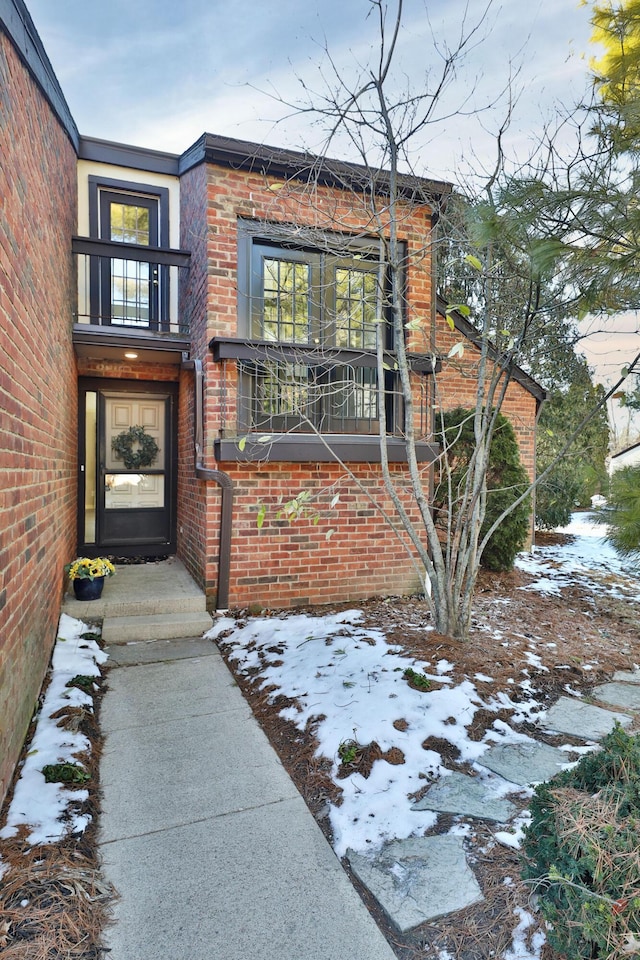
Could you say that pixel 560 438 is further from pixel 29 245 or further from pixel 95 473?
pixel 29 245

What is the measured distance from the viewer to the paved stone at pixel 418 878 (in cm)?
162

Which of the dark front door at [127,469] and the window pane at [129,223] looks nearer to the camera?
the window pane at [129,223]

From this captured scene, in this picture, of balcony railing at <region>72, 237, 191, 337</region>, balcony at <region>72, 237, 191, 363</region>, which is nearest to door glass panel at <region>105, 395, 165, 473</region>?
balcony at <region>72, 237, 191, 363</region>

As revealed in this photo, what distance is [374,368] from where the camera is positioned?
5.20m

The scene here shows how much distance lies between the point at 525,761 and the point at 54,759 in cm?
217

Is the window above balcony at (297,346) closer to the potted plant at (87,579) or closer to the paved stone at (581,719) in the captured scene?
the potted plant at (87,579)

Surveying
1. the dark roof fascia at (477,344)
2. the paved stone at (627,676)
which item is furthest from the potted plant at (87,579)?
the dark roof fascia at (477,344)

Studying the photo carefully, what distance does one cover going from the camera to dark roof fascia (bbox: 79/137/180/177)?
18.6 ft

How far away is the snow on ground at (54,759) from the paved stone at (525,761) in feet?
5.78

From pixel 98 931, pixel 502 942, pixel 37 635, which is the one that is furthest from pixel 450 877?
pixel 37 635

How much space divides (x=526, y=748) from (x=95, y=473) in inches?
216

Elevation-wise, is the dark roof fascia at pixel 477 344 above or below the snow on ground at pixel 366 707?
above

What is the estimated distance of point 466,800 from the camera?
2.11 meters

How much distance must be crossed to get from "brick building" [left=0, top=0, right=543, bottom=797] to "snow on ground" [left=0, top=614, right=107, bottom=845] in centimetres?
14
